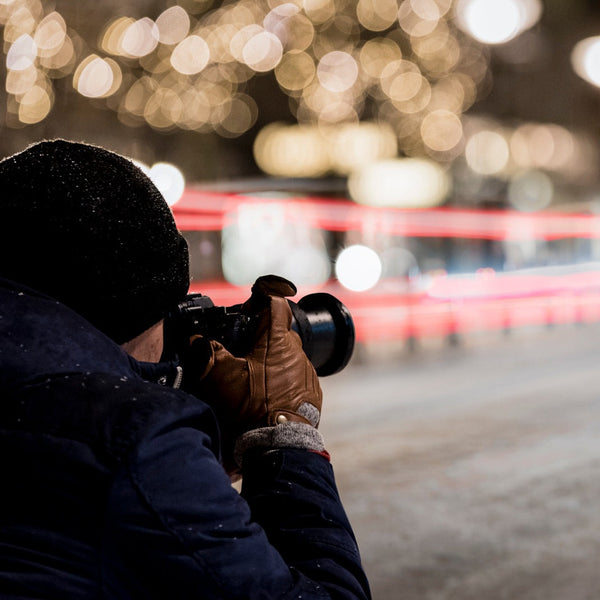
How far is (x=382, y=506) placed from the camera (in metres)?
4.23

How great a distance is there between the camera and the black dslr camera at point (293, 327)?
1440 mm

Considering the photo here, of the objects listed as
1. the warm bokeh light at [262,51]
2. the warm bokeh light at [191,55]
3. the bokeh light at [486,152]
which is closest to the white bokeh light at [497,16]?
the warm bokeh light at [262,51]

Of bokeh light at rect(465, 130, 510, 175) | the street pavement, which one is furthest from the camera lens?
bokeh light at rect(465, 130, 510, 175)

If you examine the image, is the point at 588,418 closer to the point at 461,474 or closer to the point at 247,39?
the point at 461,474

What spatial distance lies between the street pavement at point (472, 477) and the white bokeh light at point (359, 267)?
2.17 m

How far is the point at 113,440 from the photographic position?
99 cm

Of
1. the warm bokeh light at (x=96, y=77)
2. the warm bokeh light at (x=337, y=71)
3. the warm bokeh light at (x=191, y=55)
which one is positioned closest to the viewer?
the warm bokeh light at (x=96, y=77)

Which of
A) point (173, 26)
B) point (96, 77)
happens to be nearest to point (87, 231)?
point (96, 77)

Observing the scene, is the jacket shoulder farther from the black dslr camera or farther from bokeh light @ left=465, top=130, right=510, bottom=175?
bokeh light @ left=465, top=130, right=510, bottom=175

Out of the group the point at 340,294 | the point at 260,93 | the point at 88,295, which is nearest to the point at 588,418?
the point at 340,294

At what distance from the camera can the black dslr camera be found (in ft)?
4.73

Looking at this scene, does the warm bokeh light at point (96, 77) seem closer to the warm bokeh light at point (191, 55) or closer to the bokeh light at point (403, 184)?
the warm bokeh light at point (191, 55)

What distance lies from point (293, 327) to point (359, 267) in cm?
950

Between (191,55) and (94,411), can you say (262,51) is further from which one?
(94,411)
